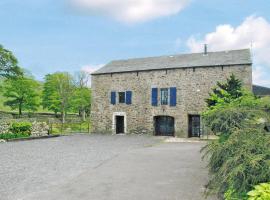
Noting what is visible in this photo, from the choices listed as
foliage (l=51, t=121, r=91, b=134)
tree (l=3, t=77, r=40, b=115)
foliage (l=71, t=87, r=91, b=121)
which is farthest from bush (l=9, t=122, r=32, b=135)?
foliage (l=71, t=87, r=91, b=121)

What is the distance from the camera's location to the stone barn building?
23484mm

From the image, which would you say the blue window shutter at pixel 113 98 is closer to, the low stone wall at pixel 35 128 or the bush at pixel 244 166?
the low stone wall at pixel 35 128

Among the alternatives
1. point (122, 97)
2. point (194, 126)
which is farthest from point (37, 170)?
point (122, 97)

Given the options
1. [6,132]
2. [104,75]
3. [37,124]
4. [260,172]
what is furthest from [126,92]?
[260,172]

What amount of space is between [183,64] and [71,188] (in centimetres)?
1902

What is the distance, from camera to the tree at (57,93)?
155ft

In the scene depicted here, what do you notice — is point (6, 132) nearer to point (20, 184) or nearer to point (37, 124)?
point (37, 124)

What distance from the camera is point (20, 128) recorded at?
22.9 meters

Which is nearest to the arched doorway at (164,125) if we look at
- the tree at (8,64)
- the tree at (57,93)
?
the tree at (8,64)

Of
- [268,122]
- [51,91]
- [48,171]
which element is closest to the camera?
[268,122]

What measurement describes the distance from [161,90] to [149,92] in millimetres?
1093

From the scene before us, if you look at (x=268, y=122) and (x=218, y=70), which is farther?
(x=218, y=70)

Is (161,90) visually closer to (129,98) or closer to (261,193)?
(129,98)

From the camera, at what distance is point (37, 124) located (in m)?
24.5
